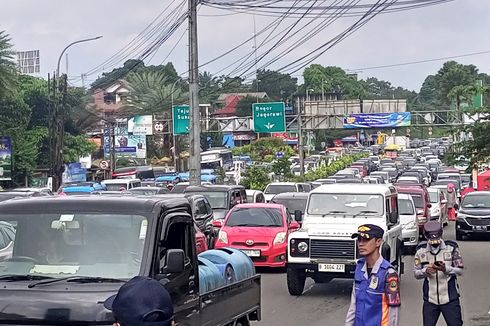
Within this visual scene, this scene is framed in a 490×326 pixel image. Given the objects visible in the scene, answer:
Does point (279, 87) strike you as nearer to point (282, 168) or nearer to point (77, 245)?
point (282, 168)

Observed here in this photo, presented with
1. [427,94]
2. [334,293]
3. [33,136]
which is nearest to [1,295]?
[334,293]

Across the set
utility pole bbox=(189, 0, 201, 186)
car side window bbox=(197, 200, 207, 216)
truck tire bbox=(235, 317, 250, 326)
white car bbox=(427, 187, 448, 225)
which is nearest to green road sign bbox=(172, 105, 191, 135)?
white car bbox=(427, 187, 448, 225)

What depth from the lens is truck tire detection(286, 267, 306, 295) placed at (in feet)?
54.5

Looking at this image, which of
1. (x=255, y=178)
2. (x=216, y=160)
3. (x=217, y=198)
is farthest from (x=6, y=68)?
(x=216, y=160)

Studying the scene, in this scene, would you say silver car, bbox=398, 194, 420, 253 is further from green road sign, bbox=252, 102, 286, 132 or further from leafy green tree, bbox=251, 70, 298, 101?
leafy green tree, bbox=251, 70, 298, 101

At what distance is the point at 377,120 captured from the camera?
67938mm

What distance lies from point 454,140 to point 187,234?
48.4 feet

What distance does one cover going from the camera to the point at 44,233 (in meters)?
7.32

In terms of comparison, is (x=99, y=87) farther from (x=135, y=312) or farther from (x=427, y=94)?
(x=135, y=312)

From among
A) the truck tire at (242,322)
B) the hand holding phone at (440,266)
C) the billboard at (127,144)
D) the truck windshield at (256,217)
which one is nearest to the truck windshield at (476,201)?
the truck windshield at (256,217)

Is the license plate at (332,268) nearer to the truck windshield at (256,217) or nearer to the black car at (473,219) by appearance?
the truck windshield at (256,217)

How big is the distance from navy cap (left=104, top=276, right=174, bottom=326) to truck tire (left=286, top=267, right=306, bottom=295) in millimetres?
12780

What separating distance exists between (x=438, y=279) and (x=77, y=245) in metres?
4.17

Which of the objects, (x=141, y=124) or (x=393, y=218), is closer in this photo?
(x=393, y=218)
